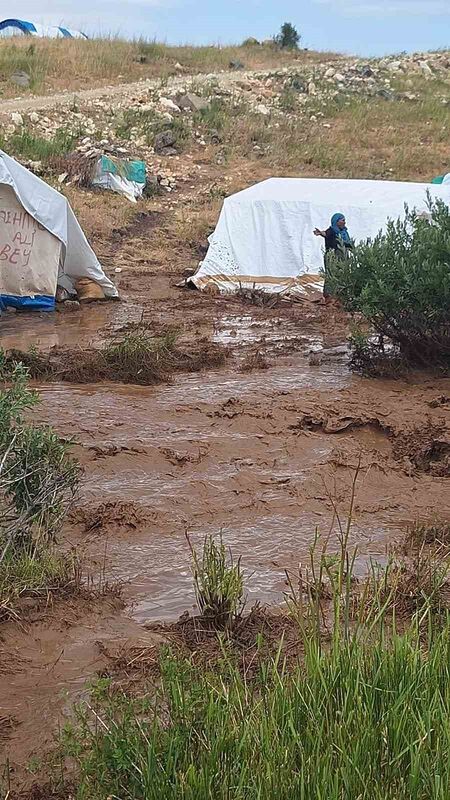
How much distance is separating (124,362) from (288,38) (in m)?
35.1

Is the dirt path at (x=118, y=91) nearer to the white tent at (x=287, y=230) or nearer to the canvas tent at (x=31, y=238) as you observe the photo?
the white tent at (x=287, y=230)

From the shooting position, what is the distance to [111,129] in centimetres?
2175

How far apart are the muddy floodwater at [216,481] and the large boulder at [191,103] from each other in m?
16.3

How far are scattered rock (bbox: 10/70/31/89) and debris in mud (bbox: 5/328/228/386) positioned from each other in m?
18.5

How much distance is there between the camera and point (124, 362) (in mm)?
8312

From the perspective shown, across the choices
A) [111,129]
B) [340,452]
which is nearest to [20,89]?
[111,129]

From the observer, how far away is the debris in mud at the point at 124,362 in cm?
826

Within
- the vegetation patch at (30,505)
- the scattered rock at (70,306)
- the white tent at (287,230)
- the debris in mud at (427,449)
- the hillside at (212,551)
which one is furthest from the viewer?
the white tent at (287,230)

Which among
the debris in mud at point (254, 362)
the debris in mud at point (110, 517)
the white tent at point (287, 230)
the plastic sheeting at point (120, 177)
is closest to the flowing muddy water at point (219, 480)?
the debris in mud at point (110, 517)

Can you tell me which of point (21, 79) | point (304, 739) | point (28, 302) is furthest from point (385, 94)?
point (304, 739)

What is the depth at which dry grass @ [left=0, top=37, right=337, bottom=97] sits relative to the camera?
26.2 meters

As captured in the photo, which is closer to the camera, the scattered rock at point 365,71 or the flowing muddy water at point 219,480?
the flowing muddy water at point 219,480

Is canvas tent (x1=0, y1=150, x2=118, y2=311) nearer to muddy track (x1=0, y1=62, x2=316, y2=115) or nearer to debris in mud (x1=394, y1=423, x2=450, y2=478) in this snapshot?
debris in mud (x1=394, y1=423, x2=450, y2=478)

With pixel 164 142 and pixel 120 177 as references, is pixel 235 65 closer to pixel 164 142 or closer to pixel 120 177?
pixel 164 142
